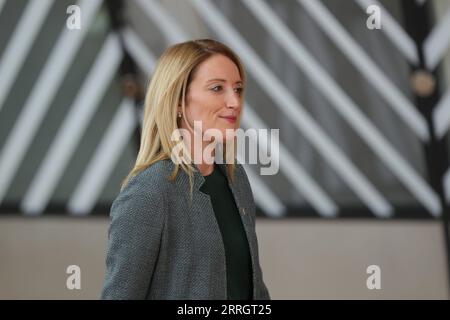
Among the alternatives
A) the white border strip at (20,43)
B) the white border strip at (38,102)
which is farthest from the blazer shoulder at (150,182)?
the white border strip at (20,43)

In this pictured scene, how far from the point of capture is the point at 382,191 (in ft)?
13.1

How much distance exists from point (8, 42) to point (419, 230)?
2.86m

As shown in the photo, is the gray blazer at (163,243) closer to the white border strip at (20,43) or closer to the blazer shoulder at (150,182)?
the blazer shoulder at (150,182)

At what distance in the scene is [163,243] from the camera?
4.40ft

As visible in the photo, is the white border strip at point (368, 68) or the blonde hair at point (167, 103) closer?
the blonde hair at point (167, 103)

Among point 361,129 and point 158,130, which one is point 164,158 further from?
point 361,129

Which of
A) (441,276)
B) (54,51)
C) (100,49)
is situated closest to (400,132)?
(441,276)

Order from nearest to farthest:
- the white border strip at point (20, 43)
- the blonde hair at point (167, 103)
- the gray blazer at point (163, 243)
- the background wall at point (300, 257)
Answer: the gray blazer at point (163, 243) < the blonde hair at point (167, 103) < the background wall at point (300, 257) < the white border strip at point (20, 43)

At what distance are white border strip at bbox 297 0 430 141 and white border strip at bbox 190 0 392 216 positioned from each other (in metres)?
0.42

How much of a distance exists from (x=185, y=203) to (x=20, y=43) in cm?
325

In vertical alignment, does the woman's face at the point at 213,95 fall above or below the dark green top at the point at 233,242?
above

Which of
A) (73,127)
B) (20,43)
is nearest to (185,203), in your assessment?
(73,127)

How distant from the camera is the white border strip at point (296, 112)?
4.03 metres

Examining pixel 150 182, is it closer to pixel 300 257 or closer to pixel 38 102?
pixel 300 257
